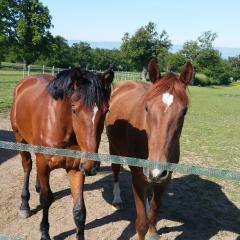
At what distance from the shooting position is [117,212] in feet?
17.2

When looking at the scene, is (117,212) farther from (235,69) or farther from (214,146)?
(235,69)

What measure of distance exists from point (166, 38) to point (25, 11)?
33.6 metres

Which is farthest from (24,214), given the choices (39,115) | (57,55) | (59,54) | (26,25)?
(59,54)

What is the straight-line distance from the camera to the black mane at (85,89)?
3.35 metres

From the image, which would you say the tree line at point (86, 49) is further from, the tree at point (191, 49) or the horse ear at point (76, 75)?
the horse ear at point (76, 75)

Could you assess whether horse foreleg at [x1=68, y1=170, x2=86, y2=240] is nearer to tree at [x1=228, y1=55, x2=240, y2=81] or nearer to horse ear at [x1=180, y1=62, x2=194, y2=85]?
horse ear at [x1=180, y1=62, x2=194, y2=85]

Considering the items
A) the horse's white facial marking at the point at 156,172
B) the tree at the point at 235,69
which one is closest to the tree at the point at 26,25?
the horse's white facial marking at the point at 156,172

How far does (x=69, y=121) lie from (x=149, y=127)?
1.00 metres

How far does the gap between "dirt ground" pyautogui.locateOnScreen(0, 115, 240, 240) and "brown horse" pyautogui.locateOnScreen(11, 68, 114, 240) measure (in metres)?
0.31

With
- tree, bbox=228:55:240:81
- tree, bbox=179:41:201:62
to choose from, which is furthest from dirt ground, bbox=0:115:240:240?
tree, bbox=228:55:240:81

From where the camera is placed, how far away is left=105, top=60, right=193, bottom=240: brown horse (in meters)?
2.95

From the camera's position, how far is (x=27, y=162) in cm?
537

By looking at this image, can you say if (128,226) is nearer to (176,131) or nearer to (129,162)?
(176,131)

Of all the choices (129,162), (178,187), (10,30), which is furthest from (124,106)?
(10,30)
